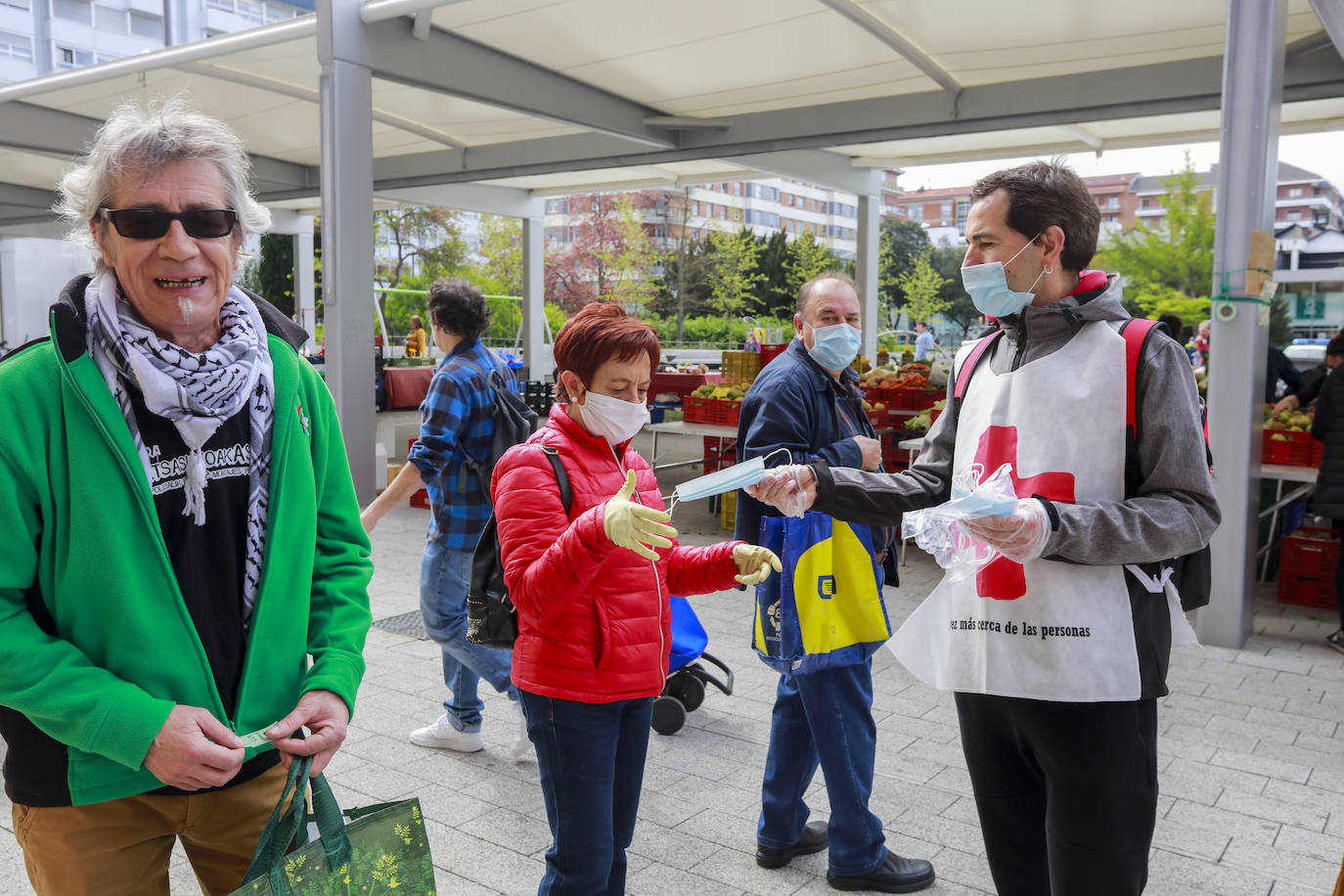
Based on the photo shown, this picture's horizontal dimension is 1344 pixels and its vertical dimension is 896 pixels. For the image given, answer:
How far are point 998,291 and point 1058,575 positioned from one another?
0.63 m

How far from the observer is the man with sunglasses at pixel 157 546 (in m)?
1.58

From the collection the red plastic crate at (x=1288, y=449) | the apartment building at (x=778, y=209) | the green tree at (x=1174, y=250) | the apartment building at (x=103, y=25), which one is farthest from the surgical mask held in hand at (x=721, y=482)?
the apartment building at (x=778, y=209)

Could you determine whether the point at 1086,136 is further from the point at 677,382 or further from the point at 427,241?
the point at 427,241

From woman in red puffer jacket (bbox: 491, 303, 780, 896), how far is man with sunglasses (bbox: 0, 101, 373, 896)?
0.52 metres

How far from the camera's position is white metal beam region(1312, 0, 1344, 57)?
6.25 meters

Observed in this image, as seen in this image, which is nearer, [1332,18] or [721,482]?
[721,482]

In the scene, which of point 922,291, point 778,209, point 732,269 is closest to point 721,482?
point 732,269

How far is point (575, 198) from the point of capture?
5547cm

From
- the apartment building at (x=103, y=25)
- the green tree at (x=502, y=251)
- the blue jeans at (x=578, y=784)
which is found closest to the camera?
the blue jeans at (x=578, y=784)

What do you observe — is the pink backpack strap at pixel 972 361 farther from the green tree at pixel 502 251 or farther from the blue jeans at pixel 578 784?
the green tree at pixel 502 251

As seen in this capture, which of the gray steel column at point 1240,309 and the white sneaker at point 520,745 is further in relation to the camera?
the gray steel column at point 1240,309

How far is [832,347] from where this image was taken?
3.48 meters

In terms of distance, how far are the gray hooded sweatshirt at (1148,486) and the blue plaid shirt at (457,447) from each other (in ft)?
8.30

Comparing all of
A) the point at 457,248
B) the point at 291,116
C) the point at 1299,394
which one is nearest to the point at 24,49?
A: the point at 291,116
